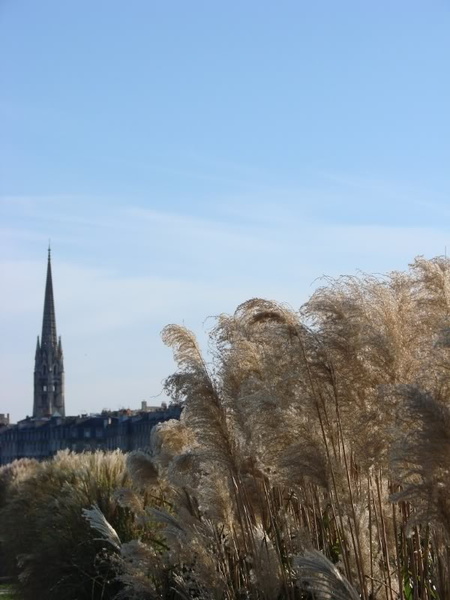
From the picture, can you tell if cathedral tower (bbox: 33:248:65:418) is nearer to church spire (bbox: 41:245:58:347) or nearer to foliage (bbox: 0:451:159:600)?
church spire (bbox: 41:245:58:347)

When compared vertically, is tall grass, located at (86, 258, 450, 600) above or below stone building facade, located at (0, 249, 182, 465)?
below

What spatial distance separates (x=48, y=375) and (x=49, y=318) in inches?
317

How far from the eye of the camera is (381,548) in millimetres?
10469

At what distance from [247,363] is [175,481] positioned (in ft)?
11.5

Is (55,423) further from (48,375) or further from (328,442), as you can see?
(328,442)

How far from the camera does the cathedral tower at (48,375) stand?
183750 millimetres

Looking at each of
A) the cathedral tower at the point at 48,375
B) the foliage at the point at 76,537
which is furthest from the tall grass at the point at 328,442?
the cathedral tower at the point at 48,375

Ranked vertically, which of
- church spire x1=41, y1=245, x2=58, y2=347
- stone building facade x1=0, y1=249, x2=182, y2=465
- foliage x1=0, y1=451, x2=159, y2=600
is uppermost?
church spire x1=41, y1=245, x2=58, y2=347

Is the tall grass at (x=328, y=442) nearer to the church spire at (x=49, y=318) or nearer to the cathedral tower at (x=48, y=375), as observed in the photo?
the cathedral tower at (x=48, y=375)

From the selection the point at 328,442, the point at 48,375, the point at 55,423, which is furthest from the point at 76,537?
the point at 48,375

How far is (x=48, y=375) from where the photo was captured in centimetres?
18362

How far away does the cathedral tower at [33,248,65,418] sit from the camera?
18375 centimetres

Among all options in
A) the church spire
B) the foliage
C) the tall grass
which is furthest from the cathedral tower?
the tall grass

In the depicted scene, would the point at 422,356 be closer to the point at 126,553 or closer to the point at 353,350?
A: the point at 353,350
